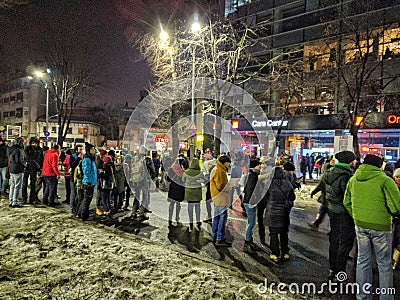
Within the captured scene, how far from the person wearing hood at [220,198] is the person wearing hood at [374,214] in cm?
303

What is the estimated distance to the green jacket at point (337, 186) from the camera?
515cm

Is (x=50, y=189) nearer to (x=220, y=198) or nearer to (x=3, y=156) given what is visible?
(x=3, y=156)

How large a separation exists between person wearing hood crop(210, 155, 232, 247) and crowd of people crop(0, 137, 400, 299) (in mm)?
22

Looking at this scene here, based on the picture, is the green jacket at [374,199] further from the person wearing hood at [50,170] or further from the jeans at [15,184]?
the jeans at [15,184]

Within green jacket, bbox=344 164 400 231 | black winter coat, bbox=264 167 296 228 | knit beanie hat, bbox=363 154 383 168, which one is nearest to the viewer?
green jacket, bbox=344 164 400 231

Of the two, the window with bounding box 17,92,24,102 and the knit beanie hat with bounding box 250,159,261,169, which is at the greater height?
the window with bounding box 17,92,24,102

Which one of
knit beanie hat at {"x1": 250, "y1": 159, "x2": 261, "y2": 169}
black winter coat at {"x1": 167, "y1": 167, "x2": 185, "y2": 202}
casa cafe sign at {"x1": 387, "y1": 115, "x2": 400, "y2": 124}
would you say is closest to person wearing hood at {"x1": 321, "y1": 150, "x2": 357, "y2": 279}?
knit beanie hat at {"x1": 250, "y1": 159, "x2": 261, "y2": 169}

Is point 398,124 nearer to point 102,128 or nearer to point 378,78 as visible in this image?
point 378,78

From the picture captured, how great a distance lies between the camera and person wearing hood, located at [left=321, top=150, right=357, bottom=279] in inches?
201

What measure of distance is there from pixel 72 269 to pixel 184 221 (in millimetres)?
4382

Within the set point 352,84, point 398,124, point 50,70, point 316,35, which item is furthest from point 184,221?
point 316,35

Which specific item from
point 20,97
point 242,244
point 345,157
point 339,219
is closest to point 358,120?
point 242,244

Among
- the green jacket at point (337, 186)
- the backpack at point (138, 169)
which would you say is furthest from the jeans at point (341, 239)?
the backpack at point (138, 169)

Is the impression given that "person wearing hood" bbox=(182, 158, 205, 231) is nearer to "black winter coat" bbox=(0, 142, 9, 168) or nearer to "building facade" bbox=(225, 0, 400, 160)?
"black winter coat" bbox=(0, 142, 9, 168)
